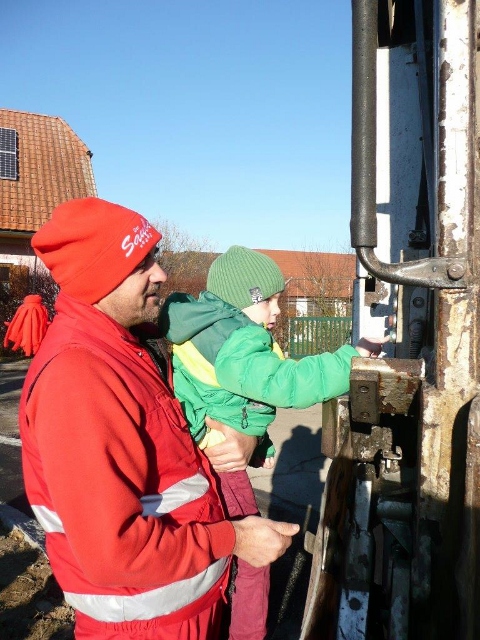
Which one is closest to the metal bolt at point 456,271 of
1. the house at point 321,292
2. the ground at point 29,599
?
the ground at point 29,599

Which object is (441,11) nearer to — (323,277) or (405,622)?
(405,622)

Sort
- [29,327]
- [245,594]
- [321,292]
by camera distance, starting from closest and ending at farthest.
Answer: [245,594], [29,327], [321,292]

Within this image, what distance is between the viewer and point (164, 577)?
1.39 metres

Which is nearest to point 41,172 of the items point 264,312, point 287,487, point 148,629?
point 287,487

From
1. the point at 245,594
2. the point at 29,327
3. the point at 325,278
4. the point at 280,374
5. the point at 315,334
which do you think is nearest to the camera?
the point at 280,374

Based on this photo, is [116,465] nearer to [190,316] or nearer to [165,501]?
[165,501]

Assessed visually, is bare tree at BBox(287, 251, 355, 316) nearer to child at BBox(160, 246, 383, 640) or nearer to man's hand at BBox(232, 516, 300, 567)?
child at BBox(160, 246, 383, 640)

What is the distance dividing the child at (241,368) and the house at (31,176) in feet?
46.0

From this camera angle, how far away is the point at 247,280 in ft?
7.61

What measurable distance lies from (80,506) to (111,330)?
47cm

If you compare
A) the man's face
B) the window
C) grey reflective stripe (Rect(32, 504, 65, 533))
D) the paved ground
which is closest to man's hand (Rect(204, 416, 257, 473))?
the man's face

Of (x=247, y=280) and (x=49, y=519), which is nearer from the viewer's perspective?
(x=49, y=519)

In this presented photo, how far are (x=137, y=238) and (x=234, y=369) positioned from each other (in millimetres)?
531

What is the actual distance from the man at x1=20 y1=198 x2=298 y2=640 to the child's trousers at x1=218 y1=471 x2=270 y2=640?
0.57 m
